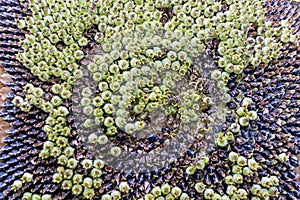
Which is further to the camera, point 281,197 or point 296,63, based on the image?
point 296,63

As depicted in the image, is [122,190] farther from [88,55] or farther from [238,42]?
[238,42]

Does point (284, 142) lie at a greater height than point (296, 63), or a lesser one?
lesser

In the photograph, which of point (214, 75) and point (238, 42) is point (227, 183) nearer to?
point (214, 75)

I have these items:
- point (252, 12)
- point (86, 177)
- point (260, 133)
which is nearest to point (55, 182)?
point (86, 177)

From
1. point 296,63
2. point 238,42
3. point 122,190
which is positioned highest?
point 238,42

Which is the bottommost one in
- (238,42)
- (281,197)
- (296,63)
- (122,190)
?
(281,197)

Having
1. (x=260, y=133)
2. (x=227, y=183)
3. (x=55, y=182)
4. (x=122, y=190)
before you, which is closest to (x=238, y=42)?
(x=260, y=133)
